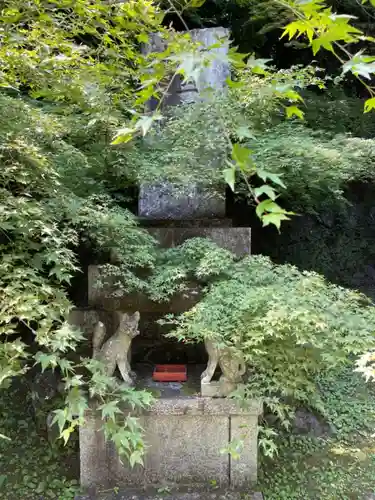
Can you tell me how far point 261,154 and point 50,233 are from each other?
2.55 metres

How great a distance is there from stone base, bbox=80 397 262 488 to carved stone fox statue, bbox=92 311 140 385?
471 mm

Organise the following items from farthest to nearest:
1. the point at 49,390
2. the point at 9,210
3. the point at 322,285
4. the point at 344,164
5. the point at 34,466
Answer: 1. the point at 344,164
2. the point at 49,390
3. the point at 34,466
4. the point at 322,285
5. the point at 9,210

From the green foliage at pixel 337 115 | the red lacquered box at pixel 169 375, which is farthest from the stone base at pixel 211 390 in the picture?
the green foliage at pixel 337 115

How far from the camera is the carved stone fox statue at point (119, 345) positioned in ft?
11.6

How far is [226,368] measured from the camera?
3400 millimetres

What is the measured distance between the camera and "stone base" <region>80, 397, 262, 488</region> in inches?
138

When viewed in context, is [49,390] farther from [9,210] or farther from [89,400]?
[9,210]

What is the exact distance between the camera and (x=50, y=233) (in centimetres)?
289

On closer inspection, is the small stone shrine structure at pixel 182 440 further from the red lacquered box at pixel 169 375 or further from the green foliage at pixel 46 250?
the green foliage at pixel 46 250

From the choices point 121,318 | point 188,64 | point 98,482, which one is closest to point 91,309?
point 121,318

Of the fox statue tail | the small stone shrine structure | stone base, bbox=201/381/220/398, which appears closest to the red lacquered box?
the small stone shrine structure

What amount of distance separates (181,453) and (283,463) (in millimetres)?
1153

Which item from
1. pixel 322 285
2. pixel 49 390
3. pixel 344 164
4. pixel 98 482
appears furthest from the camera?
pixel 344 164

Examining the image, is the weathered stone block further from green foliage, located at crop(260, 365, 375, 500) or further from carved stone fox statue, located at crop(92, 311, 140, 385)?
green foliage, located at crop(260, 365, 375, 500)
